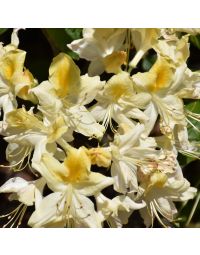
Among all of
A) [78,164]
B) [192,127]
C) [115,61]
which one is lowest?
[192,127]

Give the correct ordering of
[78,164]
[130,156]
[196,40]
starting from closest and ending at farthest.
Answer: [78,164] → [130,156] → [196,40]

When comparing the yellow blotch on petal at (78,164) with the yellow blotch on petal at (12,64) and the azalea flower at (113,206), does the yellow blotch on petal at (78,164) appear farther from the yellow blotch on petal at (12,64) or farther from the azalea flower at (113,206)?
the yellow blotch on petal at (12,64)

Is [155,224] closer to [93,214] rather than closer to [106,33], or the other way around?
[93,214]

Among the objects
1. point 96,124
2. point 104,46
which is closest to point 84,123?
point 96,124

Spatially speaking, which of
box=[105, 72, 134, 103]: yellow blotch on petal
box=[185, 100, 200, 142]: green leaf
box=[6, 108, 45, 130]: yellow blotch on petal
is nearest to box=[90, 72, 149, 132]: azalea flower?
box=[105, 72, 134, 103]: yellow blotch on petal

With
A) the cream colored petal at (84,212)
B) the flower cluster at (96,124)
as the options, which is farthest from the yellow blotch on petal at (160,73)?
the cream colored petal at (84,212)

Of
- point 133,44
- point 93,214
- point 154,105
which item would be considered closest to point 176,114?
point 154,105

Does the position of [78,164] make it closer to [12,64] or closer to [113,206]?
[113,206]

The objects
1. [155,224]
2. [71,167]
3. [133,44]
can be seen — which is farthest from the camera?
[155,224]
